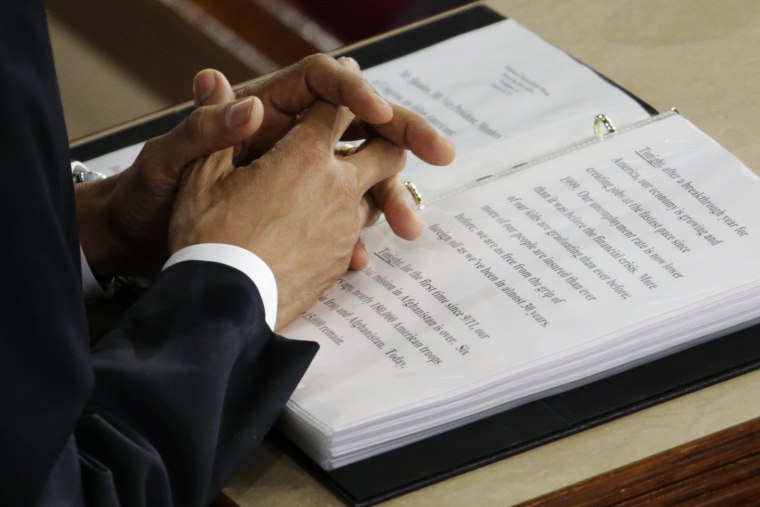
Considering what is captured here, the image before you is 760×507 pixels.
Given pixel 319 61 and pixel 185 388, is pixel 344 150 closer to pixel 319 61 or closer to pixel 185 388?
pixel 319 61

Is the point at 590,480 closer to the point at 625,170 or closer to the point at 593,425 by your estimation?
the point at 593,425

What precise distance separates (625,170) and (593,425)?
0.90 ft

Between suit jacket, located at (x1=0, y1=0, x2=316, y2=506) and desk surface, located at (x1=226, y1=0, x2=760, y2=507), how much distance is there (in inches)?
2.2

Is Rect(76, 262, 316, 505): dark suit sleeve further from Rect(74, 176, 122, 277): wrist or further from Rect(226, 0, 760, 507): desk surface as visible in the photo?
Rect(74, 176, 122, 277): wrist

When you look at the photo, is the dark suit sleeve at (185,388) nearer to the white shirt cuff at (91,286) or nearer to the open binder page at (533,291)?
the open binder page at (533,291)

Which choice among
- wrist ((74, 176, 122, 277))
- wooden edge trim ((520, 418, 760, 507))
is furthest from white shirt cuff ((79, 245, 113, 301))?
wooden edge trim ((520, 418, 760, 507))

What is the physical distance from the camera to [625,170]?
1.11 metres

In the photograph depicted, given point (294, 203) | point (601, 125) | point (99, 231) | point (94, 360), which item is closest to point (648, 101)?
point (601, 125)

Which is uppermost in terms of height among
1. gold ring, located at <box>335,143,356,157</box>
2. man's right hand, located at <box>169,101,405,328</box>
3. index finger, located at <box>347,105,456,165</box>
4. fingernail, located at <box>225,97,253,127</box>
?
fingernail, located at <box>225,97,253,127</box>

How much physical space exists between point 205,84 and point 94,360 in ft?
1.08

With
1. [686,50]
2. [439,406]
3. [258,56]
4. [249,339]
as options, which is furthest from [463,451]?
[258,56]

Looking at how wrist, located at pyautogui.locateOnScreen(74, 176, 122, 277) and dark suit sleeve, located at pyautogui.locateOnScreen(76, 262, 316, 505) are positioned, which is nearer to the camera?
dark suit sleeve, located at pyautogui.locateOnScreen(76, 262, 316, 505)

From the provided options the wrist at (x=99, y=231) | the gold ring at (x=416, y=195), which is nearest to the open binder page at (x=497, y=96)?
the gold ring at (x=416, y=195)

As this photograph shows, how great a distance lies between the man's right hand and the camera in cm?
101
